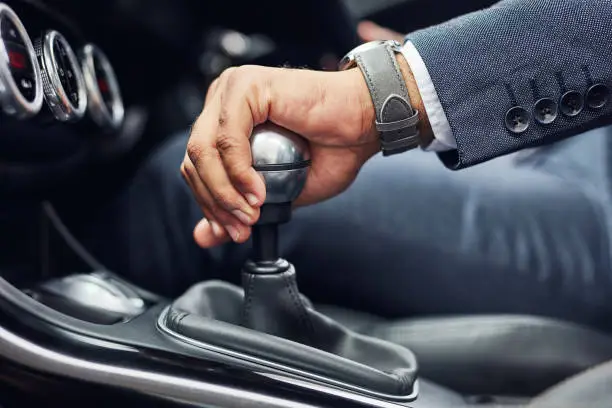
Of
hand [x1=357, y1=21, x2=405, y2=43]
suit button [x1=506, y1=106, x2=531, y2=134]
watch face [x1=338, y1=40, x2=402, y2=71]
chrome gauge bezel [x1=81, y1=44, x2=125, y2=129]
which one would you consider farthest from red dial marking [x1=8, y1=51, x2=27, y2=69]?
hand [x1=357, y1=21, x2=405, y2=43]

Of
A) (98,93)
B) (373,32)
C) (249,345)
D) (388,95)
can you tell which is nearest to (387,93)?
(388,95)

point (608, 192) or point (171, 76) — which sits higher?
point (171, 76)

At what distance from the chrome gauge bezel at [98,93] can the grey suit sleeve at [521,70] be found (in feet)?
1.17

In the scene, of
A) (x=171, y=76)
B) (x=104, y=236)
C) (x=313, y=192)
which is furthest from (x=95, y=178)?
(x=313, y=192)

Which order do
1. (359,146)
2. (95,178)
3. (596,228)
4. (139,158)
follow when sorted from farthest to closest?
(139,158)
(95,178)
(596,228)
(359,146)

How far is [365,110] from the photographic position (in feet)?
2.04

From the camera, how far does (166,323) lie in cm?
60

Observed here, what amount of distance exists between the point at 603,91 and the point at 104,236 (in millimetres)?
607

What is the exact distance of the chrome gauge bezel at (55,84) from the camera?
0.66 metres

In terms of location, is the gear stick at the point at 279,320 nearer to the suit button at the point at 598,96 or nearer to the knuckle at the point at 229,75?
the knuckle at the point at 229,75

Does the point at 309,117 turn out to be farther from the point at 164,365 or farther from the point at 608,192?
the point at 608,192

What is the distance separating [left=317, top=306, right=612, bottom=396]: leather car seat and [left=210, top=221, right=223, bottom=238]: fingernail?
201mm

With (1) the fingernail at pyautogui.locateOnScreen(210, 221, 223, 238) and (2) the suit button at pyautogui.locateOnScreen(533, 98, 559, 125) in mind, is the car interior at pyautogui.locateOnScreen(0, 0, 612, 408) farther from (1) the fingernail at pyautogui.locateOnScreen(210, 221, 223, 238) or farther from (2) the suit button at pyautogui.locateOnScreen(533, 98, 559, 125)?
(2) the suit button at pyautogui.locateOnScreen(533, 98, 559, 125)

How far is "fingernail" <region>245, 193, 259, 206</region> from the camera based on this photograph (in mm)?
572
